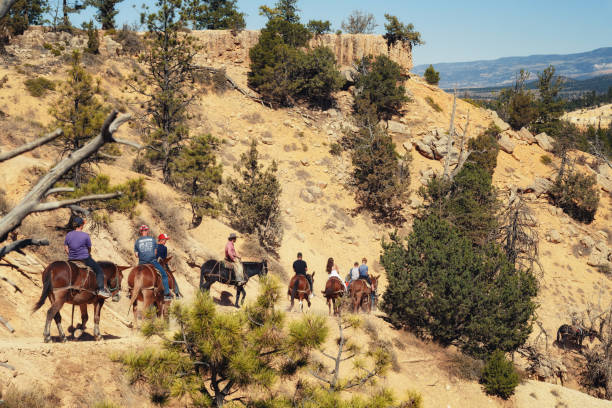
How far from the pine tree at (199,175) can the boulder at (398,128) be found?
2278 cm

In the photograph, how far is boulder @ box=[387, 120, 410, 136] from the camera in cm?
4509

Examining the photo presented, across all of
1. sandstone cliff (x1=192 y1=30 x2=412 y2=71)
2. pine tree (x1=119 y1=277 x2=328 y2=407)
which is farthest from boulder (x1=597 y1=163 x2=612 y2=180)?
pine tree (x1=119 y1=277 x2=328 y2=407)

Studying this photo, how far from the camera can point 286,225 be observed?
32156 mm

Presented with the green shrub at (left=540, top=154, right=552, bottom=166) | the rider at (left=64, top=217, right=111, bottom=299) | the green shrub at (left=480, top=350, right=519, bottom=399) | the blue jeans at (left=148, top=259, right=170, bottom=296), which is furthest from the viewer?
the green shrub at (left=540, top=154, right=552, bottom=166)

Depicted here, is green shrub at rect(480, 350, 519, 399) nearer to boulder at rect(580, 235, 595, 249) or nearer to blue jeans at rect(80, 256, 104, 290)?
blue jeans at rect(80, 256, 104, 290)

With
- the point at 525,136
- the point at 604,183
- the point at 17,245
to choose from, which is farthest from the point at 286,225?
the point at 604,183

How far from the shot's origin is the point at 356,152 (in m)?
38.1

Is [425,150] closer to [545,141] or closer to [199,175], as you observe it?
[545,141]

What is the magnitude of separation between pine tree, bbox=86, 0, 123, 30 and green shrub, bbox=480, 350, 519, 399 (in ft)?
154

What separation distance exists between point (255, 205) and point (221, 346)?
69.7 feet

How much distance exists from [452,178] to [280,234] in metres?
16.0

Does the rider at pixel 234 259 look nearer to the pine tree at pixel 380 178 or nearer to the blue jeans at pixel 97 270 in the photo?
the blue jeans at pixel 97 270

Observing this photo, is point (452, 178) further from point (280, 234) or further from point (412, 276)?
point (412, 276)

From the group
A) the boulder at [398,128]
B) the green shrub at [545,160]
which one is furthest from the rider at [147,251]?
the green shrub at [545,160]
